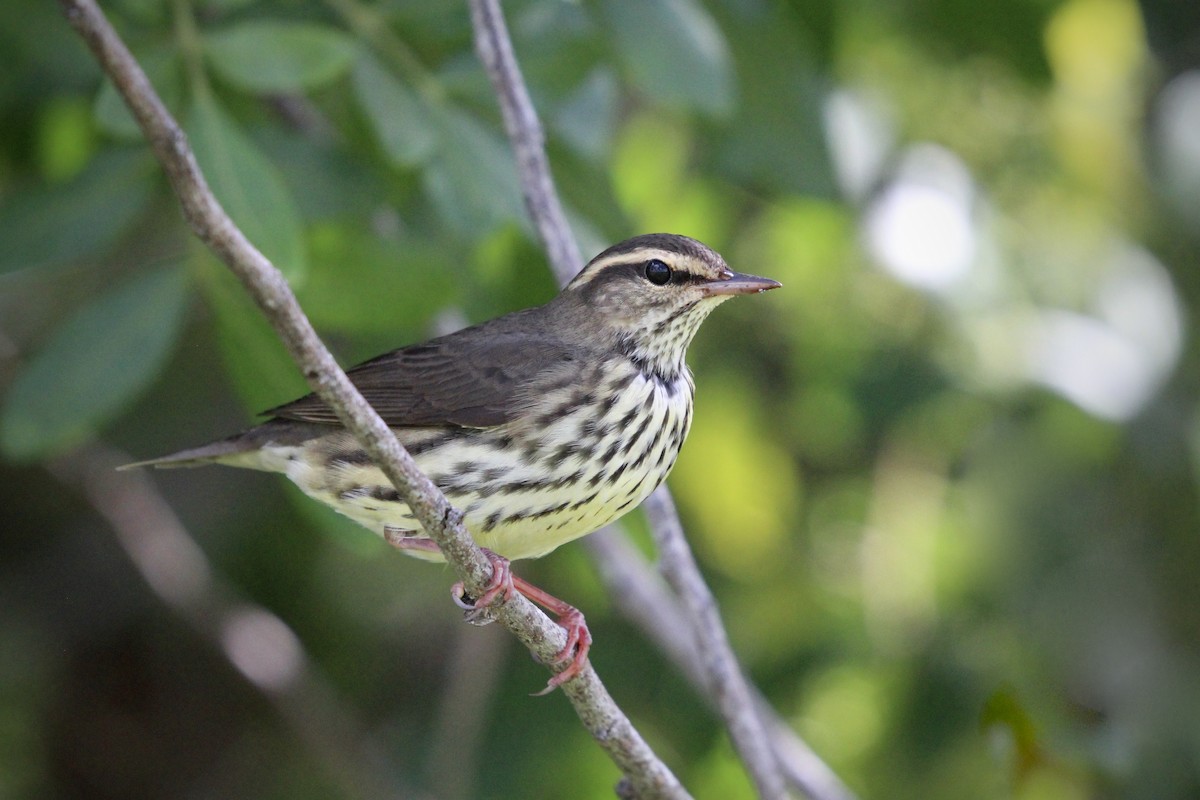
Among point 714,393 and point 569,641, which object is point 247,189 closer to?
point 569,641

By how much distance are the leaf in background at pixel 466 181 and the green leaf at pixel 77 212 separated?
32.6 inches

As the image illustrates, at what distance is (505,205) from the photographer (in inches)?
153

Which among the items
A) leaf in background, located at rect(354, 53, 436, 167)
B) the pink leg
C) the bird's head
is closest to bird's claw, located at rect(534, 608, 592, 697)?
the pink leg

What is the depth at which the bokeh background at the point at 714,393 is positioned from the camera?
396cm

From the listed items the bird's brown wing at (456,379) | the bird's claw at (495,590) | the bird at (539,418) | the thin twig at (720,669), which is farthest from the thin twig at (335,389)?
the bird's brown wing at (456,379)

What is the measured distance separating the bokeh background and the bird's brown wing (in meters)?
0.14

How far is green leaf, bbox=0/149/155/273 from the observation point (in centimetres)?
378

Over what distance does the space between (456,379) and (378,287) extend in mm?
341

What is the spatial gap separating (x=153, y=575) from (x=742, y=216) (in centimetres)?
282

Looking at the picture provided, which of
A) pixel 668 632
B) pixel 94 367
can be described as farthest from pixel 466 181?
pixel 668 632

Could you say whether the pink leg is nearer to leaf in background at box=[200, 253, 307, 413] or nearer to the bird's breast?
the bird's breast

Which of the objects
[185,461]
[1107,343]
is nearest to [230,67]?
[185,461]

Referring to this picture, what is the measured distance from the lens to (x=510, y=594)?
3.05 meters

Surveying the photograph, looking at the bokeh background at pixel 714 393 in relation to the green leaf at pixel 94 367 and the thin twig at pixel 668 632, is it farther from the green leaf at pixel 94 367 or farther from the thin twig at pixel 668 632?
the thin twig at pixel 668 632
